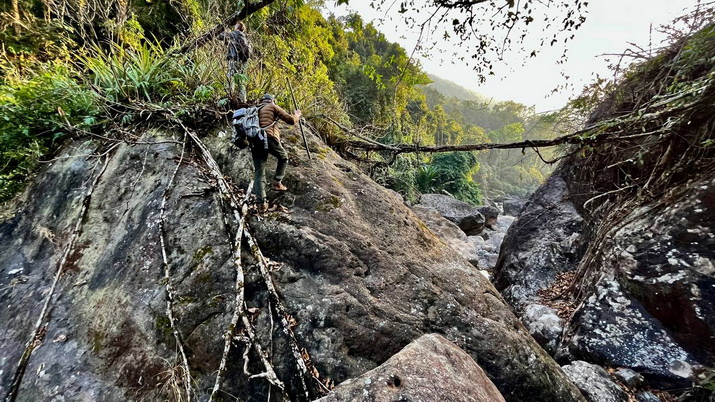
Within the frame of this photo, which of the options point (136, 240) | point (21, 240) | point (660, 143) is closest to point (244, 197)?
point (136, 240)

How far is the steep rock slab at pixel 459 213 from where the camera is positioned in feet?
39.7

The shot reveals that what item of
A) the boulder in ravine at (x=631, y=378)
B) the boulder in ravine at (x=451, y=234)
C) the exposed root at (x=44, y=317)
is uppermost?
the boulder in ravine at (x=631, y=378)

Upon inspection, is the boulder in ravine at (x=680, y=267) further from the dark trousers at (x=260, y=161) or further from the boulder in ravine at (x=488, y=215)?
the boulder in ravine at (x=488, y=215)

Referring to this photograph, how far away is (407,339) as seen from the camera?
96.3 inches

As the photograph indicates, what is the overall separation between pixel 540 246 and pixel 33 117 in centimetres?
887

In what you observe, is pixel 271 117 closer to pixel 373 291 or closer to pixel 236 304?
pixel 236 304

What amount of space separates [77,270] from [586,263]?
686cm

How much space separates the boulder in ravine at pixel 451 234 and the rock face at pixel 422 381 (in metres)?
6.49

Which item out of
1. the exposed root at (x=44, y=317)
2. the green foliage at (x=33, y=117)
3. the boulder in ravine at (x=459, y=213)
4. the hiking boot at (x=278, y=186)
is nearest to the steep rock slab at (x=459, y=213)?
the boulder in ravine at (x=459, y=213)

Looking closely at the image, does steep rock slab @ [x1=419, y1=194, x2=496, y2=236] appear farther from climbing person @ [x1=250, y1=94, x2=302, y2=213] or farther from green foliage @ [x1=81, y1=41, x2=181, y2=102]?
green foliage @ [x1=81, y1=41, x2=181, y2=102]

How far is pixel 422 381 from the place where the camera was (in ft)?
5.08

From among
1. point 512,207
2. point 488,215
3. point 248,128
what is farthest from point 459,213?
point 512,207

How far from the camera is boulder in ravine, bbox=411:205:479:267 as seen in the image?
8469 millimetres

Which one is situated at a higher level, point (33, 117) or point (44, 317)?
point (33, 117)
